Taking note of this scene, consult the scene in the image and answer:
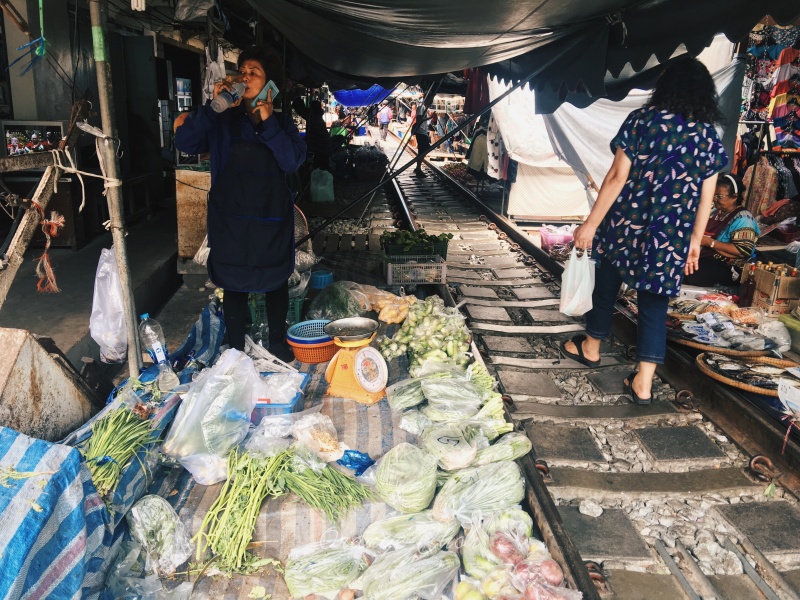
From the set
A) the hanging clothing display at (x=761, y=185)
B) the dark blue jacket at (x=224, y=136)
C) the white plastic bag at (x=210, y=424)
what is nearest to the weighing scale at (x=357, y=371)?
the white plastic bag at (x=210, y=424)

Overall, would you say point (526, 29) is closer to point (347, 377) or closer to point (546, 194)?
point (347, 377)

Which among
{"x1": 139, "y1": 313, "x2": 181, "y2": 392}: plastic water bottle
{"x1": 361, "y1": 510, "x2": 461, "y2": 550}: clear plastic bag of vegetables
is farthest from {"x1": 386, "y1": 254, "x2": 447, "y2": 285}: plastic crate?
{"x1": 361, "y1": 510, "x2": 461, "y2": 550}: clear plastic bag of vegetables

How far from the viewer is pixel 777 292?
5.19m

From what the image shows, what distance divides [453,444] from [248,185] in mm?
2160

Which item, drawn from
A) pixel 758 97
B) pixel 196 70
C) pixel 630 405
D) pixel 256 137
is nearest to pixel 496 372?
pixel 630 405

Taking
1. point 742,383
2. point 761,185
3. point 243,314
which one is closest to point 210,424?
point 243,314

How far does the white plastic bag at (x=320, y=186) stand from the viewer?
12.4m

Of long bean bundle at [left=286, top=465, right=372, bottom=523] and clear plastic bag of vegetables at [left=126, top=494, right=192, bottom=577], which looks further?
long bean bundle at [left=286, top=465, right=372, bottom=523]

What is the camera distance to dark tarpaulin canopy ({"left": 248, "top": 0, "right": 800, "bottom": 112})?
3.49 metres

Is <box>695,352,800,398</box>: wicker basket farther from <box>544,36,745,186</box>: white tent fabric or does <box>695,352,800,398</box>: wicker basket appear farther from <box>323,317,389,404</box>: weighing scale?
<box>544,36,745,186</box>: white tent fabric

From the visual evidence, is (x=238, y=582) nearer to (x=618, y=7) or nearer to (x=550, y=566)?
(x=550, y=566)

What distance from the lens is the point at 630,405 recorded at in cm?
430

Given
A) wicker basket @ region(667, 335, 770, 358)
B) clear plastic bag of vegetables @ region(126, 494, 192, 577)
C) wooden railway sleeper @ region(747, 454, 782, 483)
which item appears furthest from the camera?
wicker basket @ region(667, 335, 770, 358)

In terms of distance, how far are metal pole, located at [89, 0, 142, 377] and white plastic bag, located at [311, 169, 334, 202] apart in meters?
9.10
